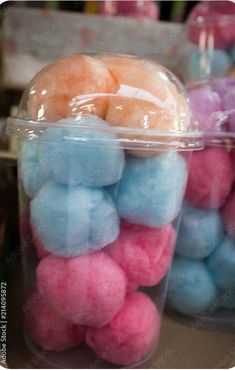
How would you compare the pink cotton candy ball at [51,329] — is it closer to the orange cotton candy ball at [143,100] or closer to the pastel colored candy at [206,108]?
the orange cotton candy ball at [143,100]

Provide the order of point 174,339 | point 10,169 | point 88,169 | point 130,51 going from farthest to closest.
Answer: point 130,51 → point 10,169 → point 174,339 → point 88,169

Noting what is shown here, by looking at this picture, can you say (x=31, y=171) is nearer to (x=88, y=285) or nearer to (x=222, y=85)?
(x=88, y=285)

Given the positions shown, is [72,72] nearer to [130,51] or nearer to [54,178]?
[54,178]

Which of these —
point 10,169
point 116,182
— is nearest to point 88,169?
point 116,182

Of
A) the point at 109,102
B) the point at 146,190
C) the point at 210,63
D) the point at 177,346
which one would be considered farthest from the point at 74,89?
the point at 210,63

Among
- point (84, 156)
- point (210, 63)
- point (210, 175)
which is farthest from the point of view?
point (210, 63)

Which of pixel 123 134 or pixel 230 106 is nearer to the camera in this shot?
pixel 123 134

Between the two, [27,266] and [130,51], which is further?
[130,51]
